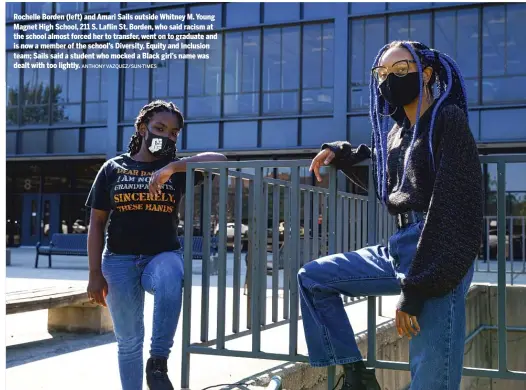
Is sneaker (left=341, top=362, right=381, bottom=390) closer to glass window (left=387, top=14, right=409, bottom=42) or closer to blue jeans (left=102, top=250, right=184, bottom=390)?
blue jeans (left=102, top=250, right=184, bottom=390)

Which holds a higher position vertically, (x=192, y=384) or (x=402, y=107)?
A: (x=402, y=107)

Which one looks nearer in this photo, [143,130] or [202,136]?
[143,130]

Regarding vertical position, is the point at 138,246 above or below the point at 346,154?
below

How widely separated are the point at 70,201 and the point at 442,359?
2335cm

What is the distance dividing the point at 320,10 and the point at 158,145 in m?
16.5

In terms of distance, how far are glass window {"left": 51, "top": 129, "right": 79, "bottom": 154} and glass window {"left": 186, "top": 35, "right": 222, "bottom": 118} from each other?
4.50 m

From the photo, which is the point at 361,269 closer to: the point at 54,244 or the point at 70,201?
the point at 54,244

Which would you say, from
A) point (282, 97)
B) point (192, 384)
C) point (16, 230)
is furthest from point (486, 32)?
point (16, 230)

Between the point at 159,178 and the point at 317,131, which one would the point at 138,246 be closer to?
the point at 159,178

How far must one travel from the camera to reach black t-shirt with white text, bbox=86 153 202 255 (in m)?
3.21

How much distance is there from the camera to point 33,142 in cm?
2256

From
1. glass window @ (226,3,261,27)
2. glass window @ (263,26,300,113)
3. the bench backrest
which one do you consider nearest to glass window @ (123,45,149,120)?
glass window @ (226,3,261,27)

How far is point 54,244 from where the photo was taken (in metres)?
15.7

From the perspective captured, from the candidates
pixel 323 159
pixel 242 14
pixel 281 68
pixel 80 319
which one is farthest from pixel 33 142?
pixel 323 159
